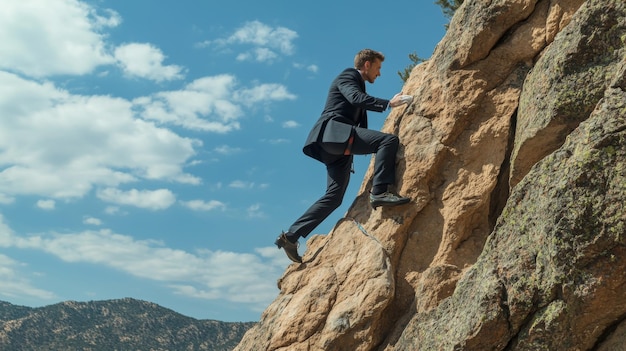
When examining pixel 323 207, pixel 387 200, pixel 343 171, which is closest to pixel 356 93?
pixel 343 171

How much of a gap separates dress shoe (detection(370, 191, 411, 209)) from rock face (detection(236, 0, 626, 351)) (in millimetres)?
235

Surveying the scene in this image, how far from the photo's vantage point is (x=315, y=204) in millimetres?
13359

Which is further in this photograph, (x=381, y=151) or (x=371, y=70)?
(x=371, y=70)

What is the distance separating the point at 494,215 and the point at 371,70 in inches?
150

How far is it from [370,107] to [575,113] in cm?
372

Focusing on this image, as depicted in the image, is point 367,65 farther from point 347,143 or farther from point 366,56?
point 347,143

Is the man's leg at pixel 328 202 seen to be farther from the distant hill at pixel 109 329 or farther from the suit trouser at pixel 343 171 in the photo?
the distant hill at pixel 109 329

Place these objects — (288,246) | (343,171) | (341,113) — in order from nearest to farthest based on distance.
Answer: (341,113) < (288,246) < (343,171)

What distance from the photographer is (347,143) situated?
1283cm

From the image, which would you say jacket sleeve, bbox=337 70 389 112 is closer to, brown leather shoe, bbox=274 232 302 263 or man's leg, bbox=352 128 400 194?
man's leg, bbox=352 128 400 194

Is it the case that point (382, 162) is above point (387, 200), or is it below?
above

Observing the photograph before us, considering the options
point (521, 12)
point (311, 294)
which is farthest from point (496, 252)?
point (521, 12)

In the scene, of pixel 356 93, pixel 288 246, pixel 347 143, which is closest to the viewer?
pixel 356 93

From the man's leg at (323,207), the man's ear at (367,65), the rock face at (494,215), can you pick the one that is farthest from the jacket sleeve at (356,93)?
the man's leg at (323,207)
